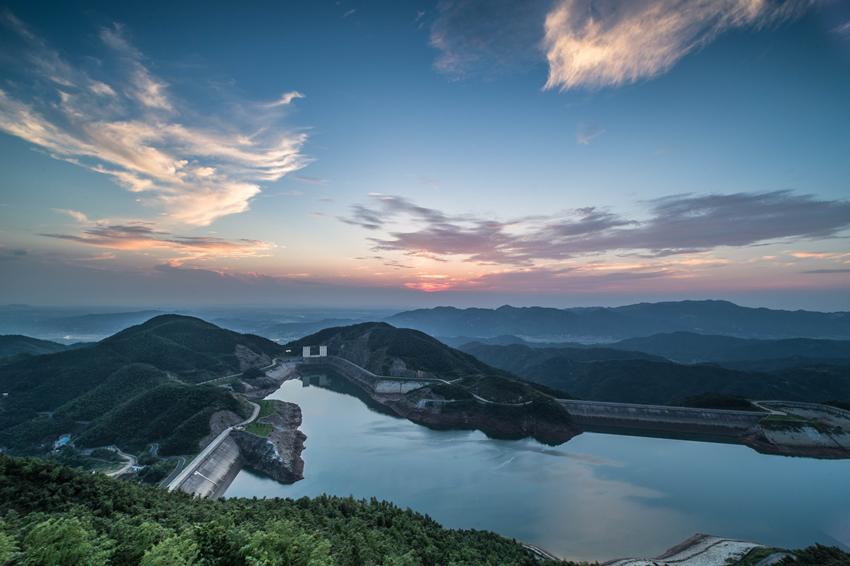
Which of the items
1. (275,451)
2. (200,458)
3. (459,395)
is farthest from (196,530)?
(459,395)

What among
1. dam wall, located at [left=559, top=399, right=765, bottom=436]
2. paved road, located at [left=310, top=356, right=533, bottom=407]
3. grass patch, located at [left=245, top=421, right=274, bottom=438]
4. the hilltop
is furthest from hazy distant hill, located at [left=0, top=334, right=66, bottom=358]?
dam wall, located at [left=559, top=399, right=765, bottom=436]

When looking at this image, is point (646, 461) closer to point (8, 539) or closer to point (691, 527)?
point (691, 527)

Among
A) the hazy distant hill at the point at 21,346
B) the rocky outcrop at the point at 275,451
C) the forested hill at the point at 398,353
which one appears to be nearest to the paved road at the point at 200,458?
the rocky outcrop at the point at 275,451

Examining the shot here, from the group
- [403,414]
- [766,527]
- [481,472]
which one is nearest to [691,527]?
[766,527]

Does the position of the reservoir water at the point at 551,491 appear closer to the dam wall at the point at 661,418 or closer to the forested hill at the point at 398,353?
the dam wall at the point at 661,418

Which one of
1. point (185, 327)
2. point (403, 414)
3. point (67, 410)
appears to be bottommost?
point (403, 414)

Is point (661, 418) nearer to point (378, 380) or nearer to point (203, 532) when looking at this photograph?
point (378, 380)
